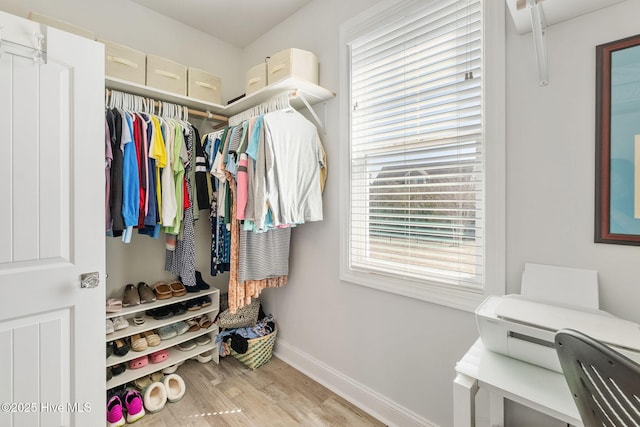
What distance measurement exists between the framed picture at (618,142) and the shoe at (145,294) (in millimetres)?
2419

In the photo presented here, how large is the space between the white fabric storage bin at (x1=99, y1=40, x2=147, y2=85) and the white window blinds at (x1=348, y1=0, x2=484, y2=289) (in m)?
1.40

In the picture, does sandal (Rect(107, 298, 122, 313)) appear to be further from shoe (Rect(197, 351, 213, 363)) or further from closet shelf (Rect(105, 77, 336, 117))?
closet shelf (Rect(105, 77, 336, 117))

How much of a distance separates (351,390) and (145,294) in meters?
1.54

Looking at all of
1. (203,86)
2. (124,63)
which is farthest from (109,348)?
(203,86)

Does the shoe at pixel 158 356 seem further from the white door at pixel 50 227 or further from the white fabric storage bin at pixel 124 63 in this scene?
the white fabric storage bin at pixel 124 63

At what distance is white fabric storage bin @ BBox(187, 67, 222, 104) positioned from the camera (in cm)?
207

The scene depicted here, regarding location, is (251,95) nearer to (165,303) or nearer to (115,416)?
(165,303)

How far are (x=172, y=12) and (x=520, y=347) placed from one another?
118 inches

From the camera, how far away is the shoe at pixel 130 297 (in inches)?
73.4

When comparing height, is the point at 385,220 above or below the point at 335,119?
below

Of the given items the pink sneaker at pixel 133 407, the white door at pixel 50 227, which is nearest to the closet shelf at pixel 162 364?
the pink sneaker at pixel 133 407

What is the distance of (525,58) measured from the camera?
3.72 feet

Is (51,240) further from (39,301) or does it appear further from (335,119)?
(335,119)

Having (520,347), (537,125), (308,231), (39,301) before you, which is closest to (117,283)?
(39,301)
